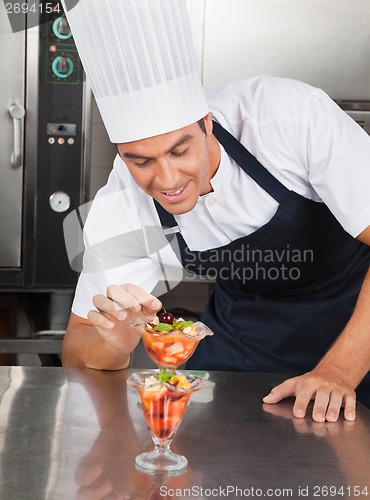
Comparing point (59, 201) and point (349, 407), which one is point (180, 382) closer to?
point (349, 407)

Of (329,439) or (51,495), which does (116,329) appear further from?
(51,495)

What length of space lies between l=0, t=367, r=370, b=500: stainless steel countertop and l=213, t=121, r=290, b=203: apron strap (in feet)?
1.53

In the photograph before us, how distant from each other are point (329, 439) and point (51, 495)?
21.1 inches

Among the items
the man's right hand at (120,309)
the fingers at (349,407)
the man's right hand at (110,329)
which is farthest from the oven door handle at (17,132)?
the fingers at (349,407)

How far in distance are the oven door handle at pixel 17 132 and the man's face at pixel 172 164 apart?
1.71 m

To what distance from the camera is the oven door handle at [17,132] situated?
3.42m

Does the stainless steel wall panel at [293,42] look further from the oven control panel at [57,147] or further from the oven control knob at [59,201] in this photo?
the oven control knob at [59,201]

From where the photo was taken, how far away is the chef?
175 centimetres

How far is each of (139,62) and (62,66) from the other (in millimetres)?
1714

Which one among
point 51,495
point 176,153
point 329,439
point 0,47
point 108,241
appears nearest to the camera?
point 51,495

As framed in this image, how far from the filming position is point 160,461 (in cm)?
130

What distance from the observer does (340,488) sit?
4.10 ft

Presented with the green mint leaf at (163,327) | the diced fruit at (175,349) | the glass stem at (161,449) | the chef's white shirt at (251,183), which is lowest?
the glass stem at (161,449)

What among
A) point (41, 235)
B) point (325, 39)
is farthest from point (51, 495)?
point (325, 39)
